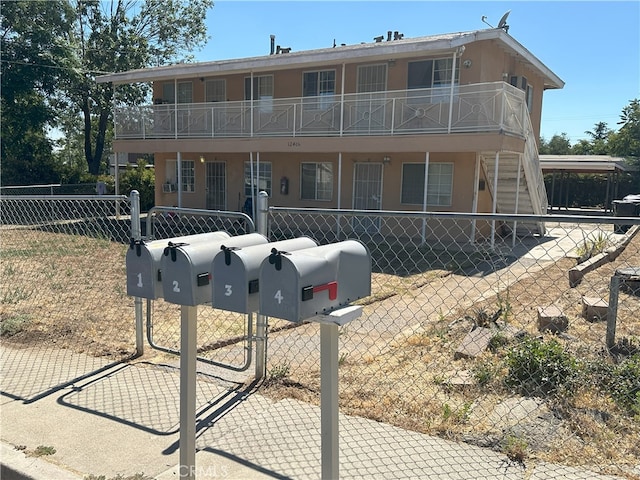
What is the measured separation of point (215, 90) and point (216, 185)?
3.54 m

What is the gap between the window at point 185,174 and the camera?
66.4 ft

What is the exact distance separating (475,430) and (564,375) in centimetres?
103

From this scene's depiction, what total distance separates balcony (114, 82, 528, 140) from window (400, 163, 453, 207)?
1.75 meters

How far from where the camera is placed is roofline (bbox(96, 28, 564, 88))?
1314cm

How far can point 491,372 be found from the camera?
4.34 metres

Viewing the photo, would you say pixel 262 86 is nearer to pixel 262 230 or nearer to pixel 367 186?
pixel 367 186

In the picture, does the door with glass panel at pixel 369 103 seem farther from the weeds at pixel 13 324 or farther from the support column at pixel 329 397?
the support column at pixel 329 397

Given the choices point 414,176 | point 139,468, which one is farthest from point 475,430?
point 414,176

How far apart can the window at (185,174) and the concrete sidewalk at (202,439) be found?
16.3 metres

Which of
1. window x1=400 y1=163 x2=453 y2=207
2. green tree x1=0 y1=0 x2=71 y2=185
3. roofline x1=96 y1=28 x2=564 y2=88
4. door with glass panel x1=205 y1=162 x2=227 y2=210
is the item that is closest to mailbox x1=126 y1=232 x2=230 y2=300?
roofline x1=96 y1=28 x2=564 y2=88

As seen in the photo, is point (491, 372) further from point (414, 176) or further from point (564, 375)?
point (414, 176)

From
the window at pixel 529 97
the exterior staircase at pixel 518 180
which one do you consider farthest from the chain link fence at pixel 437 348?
the window at pixel 529 97

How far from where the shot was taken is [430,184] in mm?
15430

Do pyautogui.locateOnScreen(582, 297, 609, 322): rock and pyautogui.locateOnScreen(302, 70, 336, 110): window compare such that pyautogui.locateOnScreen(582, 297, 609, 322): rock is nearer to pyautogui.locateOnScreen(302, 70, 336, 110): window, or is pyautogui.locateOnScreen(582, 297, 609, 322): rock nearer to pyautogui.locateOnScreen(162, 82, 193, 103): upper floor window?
pyautogui.locateOnScreen(302, 70, 336, 110): window
